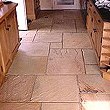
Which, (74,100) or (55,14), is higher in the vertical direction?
(55,14)

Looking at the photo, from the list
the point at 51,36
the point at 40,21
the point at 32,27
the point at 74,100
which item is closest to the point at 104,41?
the point at 74,100

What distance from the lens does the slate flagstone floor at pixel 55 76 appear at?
229 centimetres

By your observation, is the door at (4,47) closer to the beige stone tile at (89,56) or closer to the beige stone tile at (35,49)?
the beige stone tile at (35,49)

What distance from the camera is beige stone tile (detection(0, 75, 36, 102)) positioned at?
2.38m

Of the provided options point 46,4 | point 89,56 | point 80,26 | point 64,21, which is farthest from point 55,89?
point 46,4

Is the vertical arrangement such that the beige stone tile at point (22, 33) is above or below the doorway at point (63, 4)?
below

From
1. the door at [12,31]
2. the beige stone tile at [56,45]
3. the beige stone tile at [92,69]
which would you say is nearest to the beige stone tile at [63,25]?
the beige stone tile at [56,45]

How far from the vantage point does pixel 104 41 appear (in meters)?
2.62

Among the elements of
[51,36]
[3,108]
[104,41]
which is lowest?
[3,108]

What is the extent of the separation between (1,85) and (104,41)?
1.47 m

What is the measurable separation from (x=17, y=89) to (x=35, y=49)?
50.5 inches

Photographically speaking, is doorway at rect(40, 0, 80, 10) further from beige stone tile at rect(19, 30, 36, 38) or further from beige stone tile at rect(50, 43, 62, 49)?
beige stone tile at rect(50, 43, 62, 49)

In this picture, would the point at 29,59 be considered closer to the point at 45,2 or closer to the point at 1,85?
the point at 1,85

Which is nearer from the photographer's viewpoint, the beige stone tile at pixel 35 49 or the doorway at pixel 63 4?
the beige stone tile at pixel 35 49
